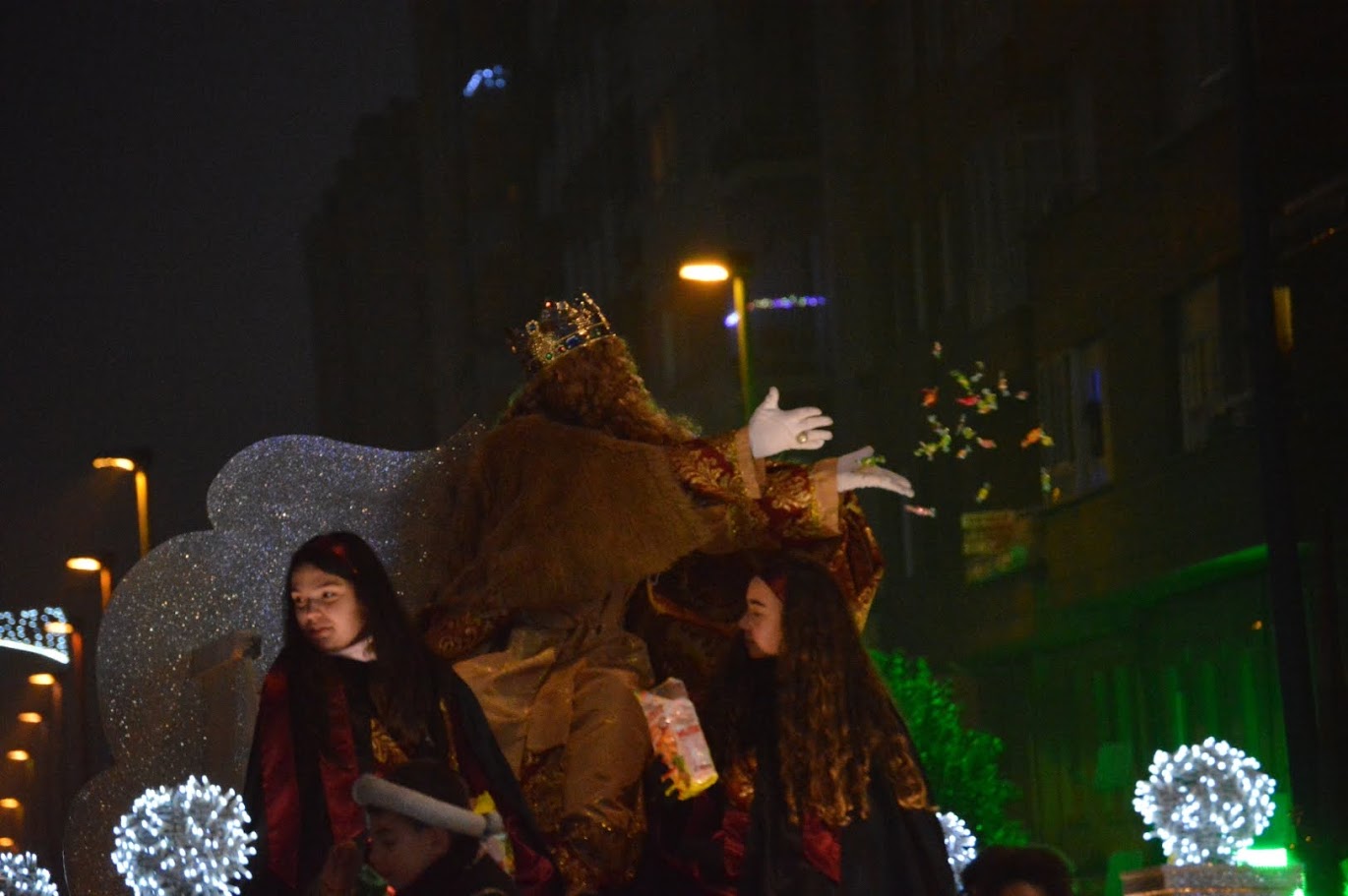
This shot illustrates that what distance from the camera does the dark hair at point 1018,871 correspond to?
674cm

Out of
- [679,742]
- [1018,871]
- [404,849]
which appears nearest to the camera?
[404,849]

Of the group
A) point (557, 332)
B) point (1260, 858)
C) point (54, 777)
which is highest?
point (54, 777)

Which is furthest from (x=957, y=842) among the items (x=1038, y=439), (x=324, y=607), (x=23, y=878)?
(x=1038, y=439)

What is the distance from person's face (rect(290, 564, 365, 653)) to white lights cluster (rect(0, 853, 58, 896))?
5.08m

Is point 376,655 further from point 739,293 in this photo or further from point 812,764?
point 739,293

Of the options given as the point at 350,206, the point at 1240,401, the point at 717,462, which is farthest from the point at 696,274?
the point at 350,206

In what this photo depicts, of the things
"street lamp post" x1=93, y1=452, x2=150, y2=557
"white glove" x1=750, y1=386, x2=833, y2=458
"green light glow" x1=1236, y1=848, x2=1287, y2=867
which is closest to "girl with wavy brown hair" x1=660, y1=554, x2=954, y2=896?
"white glove" x1=750, y1=386, x2=833, y2=458

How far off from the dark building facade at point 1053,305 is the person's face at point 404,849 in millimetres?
8066

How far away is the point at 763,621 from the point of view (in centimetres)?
695

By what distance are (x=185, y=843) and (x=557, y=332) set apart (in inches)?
89.5

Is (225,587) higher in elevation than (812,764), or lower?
higher

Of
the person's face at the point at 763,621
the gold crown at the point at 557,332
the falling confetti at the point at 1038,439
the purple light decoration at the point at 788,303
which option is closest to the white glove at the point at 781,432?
the gold crown at the point at 557,332

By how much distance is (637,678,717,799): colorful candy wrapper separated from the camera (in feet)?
22.6

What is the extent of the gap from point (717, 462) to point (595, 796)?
1.16 meters
